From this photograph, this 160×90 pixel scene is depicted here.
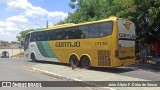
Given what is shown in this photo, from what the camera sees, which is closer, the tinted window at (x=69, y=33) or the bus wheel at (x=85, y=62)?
the bus wheel at (x=85, y=62)

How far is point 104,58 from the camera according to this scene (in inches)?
668

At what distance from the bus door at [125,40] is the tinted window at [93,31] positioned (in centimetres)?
147

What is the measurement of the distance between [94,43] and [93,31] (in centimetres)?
72

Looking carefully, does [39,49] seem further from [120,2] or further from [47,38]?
[120,2]

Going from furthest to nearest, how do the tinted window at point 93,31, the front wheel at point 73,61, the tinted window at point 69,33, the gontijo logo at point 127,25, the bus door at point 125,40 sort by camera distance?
the tinted window at point 69,33 → the front wheel at point 73,61 → the tinted window at point 93,31 → the gontijo logo at point 127,25 → the bus door at point 125,40

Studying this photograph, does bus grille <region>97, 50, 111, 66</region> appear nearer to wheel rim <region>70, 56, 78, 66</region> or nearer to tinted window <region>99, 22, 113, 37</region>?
tinted window <region>99, 22, 113, 37</region>

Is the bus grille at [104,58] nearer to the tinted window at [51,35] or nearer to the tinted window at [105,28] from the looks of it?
the tinted window at [105,28]

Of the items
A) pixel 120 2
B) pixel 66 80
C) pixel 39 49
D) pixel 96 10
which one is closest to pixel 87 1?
pixel 96 10

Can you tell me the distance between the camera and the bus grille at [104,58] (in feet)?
54.7

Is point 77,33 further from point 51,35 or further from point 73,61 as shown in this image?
point 51,35

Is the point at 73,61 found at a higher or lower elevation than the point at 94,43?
lower

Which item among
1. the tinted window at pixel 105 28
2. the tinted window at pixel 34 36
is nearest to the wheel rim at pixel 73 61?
the tinted window at pixel 105 28

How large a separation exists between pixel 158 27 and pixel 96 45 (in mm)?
5009

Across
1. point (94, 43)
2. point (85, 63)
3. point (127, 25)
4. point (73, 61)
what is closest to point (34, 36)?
point (73, 61)
